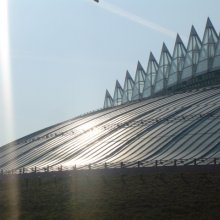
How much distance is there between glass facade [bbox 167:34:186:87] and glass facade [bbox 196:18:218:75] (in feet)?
13.5

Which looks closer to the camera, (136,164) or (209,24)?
(136,164)

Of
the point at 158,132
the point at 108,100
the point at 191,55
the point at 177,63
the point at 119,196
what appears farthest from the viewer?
the point at 108,100

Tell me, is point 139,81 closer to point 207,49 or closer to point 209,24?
point 207,49

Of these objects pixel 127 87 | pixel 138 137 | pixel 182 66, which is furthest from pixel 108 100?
pixel 138 137

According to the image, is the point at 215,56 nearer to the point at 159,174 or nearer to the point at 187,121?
the point at 187,121

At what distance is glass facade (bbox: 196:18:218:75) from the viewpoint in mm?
65062

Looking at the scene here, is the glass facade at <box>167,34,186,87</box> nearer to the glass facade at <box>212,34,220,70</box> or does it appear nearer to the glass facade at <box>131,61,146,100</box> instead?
the glass facade at <box>212,34,220,70</box>

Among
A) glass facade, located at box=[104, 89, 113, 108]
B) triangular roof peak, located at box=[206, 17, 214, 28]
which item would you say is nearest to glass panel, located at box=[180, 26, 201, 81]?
triangular roof peak, located at box=[206, 17, 214, 28]

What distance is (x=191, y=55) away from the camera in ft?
227

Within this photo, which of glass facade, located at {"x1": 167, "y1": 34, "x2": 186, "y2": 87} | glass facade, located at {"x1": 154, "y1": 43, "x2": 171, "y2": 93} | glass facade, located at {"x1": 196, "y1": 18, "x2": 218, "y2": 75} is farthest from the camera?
glass facade, located at {"x1": 154, "y1": 43, "x2": 171, "y2": 93}

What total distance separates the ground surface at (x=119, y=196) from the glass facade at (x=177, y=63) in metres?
31.3

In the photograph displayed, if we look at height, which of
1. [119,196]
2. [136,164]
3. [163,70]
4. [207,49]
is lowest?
[119,196]

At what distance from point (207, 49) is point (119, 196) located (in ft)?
119

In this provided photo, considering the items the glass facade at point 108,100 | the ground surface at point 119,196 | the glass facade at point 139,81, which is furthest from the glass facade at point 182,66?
the ground surface at point 119,196
